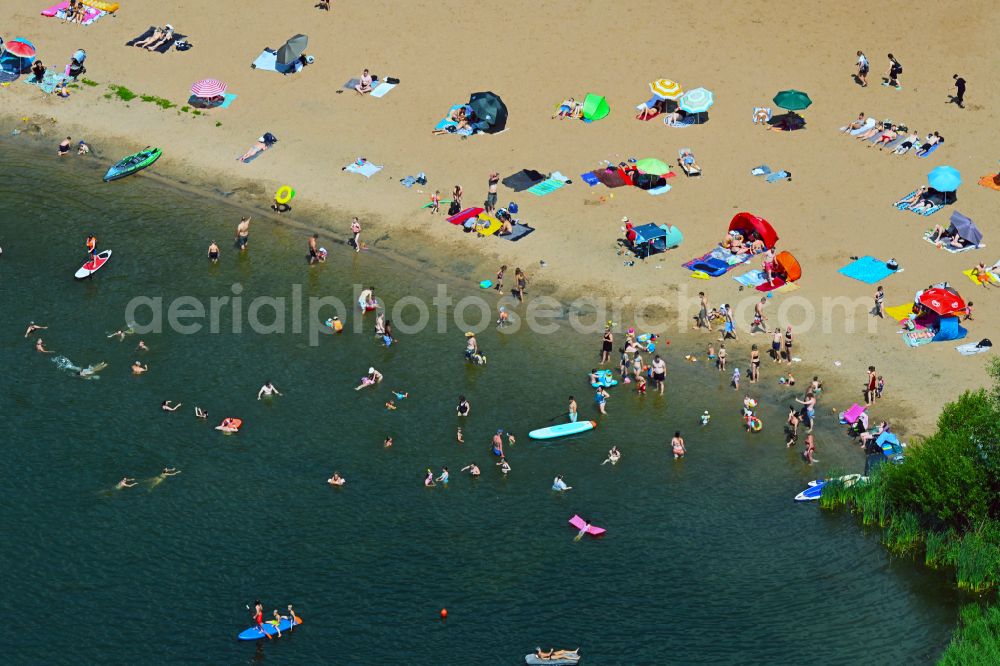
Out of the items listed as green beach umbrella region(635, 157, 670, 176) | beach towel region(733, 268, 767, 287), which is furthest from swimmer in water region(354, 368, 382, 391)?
green beach umbrella region(635, 157, 670, 176)

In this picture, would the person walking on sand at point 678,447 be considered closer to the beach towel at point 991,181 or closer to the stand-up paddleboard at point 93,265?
the beach towel at point 991,181

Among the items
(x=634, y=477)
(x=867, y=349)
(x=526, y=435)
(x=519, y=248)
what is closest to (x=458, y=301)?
(x=519, y=248)

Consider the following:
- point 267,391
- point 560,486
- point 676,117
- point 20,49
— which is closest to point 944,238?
point 676,117

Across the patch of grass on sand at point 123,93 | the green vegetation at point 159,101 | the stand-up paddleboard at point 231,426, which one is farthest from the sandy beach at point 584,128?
the stand-up paddleboard at point 231,426

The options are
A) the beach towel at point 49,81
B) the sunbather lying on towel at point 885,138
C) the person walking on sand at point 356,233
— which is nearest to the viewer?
the person walking on sand at point 356,233

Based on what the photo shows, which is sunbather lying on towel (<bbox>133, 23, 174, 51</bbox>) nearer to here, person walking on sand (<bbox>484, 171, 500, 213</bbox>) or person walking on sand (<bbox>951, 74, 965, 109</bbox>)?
person walking on sand (<bbox>484, 171, 500, 213</bbox>)

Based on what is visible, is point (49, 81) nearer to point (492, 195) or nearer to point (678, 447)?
point (492, 195)

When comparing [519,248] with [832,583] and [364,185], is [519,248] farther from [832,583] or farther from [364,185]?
[832,583]

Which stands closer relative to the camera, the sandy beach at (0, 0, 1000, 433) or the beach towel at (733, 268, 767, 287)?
the beach towel at (733, 268, 767, 287)
